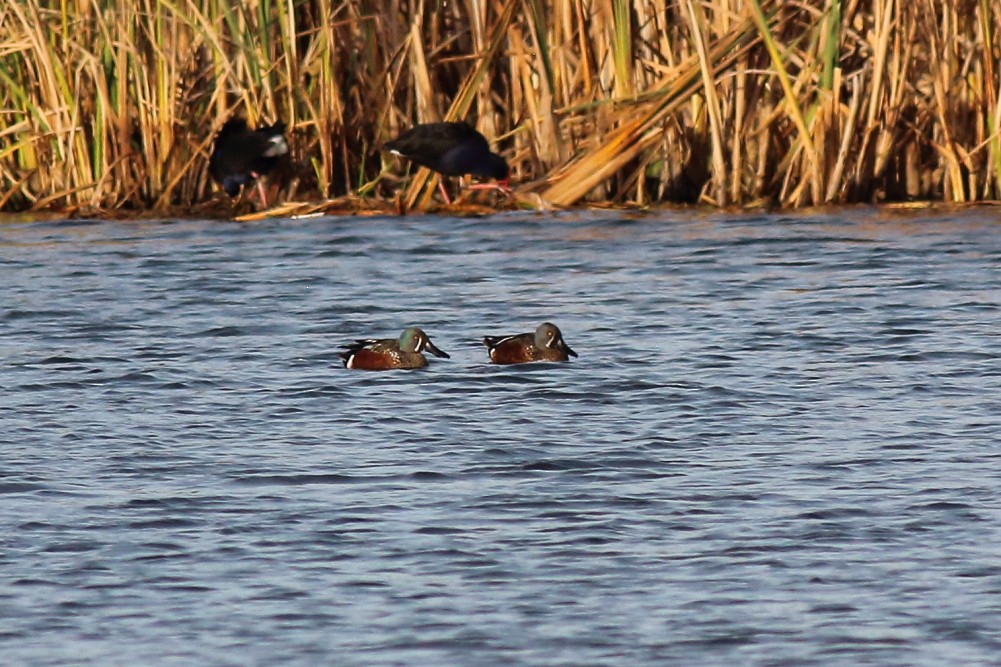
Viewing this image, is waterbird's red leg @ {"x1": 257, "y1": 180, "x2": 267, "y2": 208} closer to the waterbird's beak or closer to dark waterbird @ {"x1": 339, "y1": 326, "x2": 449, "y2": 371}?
the waterbird's beak

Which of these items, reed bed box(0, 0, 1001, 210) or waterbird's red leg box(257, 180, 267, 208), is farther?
waterbird's red leg box(257, 180, 267, 208)

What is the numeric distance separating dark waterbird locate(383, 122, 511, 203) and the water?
469 mm

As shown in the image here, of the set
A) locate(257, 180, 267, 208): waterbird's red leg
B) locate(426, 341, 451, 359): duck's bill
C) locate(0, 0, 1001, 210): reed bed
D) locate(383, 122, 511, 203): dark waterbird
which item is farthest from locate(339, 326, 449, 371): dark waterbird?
locate(257, 180, 267, 208): waterbird's red leg

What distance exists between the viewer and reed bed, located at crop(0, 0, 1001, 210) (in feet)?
41.9

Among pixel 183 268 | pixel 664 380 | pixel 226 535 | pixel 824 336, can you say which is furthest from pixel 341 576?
pixel 183 268

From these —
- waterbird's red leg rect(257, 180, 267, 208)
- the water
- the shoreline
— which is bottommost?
the water

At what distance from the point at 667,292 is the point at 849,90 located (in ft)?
9.18

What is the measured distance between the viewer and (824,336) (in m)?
9.76

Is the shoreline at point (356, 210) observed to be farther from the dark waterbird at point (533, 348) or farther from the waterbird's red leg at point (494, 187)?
the dark waterbird at point (533, 348)

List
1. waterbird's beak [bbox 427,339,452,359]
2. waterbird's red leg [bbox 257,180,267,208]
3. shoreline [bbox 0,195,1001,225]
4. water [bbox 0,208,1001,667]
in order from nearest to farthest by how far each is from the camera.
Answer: water [bbox 0,208,1001,667], waterbird's beak [bbox 427,339,452,359], shoreline [bbox 0,195,1001,225], waterbird's red leg [bbox 257,180,267,208]

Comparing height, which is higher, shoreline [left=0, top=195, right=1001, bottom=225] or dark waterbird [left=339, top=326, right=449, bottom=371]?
shoreline [left=0, top=195, right=1001, bottom=225]

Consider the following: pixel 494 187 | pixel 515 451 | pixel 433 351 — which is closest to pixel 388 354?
pixel 433 351

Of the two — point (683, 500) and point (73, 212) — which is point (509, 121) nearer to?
point (73, 212)

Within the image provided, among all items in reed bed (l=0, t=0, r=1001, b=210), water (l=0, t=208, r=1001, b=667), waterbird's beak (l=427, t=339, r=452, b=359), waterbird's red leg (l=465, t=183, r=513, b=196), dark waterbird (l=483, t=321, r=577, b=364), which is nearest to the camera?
water (l=0, t=208, r=1001, b=667)
